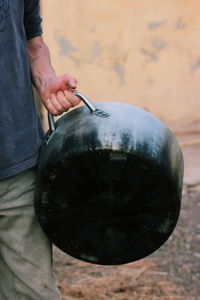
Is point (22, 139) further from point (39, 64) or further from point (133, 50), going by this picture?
point (133, 50)

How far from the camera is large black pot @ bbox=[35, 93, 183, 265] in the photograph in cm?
179

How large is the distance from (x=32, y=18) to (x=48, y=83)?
0.30 meters

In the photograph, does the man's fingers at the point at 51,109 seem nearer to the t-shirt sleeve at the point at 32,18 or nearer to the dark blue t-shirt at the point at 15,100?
the dark blue t-shirt at the point at 15,100

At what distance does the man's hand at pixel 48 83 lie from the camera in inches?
78.5

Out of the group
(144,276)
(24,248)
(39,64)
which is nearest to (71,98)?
(39,64)

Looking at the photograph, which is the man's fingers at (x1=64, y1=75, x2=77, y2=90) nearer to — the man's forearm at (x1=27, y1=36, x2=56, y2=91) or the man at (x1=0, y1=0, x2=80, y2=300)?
the man at (x1=0, y1=0, x2=80, y2=300)

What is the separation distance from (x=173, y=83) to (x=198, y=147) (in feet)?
2.92

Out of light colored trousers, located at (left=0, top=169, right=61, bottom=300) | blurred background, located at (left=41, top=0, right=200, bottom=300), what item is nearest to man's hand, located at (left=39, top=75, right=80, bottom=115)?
light colored trousers, located at (left=0, top=169, right=61, bottom=300)

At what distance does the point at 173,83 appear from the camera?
6.60 meters

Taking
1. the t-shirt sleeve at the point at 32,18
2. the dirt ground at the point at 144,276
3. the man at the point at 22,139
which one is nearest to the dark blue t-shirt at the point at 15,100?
the man at the point at 22,139

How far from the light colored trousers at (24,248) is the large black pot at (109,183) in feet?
0.63

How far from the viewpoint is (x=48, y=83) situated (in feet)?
6.97

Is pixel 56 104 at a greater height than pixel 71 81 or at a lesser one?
lesser

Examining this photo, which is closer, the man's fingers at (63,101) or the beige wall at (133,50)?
the man's fingers at (63,101)
